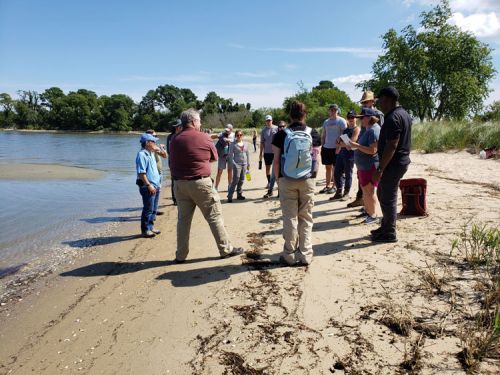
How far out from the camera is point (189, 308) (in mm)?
3809

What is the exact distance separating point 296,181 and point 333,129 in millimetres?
4335

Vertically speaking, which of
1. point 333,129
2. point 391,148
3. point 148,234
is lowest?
point 148,234

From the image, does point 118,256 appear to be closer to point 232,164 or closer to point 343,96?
point 232,164

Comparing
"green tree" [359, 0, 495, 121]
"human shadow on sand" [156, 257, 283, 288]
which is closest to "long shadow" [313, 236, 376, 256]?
"human shadow on sand" [156, 257, 283, 288]

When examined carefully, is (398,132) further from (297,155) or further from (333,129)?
(333,129)

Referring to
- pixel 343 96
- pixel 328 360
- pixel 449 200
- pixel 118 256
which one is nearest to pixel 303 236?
pixel 328 360

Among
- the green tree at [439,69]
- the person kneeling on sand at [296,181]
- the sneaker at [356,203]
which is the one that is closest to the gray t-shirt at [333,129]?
the sneaker at [356,203]

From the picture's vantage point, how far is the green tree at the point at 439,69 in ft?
109

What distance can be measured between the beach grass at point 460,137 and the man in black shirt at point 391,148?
1127 centimetres

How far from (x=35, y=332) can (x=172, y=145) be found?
2.56 metres

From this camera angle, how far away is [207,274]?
15.3 feet

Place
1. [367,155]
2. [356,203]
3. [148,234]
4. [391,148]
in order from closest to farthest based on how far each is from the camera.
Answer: [391,148]
[367,155]
[148,234]
[356,203]

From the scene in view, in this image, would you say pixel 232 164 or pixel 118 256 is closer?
pixel 118 256

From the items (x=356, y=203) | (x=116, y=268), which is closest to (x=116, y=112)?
(x=356, y=203)
